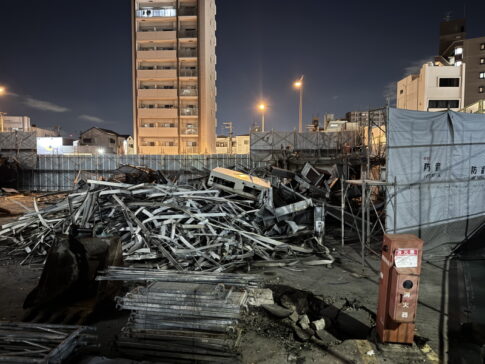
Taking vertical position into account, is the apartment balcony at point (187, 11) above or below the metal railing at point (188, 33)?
above

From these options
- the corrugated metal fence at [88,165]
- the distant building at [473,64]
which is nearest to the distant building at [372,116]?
the corrugated metal fence at [88,165]

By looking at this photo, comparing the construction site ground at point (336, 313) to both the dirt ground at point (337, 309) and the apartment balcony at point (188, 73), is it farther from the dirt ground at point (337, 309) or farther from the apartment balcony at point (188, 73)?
the apartment balcony at point (188, 73)

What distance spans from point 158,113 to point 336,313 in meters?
39.3

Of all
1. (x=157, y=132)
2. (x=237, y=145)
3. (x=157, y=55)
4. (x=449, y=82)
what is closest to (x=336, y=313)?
(x=157, y=132)

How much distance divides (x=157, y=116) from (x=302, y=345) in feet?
131

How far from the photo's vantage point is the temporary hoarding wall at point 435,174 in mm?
8461

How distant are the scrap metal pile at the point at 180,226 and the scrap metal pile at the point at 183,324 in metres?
3.08

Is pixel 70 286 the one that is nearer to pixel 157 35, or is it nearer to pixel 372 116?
pixel 372 116

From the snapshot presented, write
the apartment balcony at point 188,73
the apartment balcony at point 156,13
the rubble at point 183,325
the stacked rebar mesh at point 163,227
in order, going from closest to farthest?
the rubble at point 183,325, the stacked rebar mesh at point 163,227, the apartment balcony at point 156,13, the apartment balcony at point 188,73

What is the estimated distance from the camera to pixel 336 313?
5227mm

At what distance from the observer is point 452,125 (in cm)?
921

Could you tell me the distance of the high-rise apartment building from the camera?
40000 mm

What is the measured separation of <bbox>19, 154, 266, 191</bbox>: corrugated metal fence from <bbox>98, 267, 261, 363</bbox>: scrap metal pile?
22195 mm

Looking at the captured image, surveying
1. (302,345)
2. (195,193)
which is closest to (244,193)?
(195,193)
